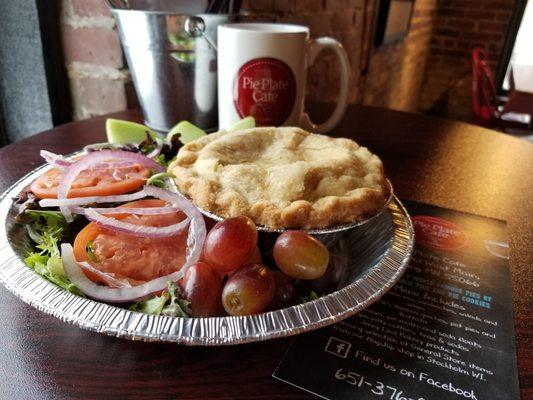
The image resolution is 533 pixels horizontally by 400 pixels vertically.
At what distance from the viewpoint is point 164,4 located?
1.06 metres

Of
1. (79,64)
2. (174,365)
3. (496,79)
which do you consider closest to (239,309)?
(174,365)

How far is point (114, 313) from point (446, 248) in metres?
0.48

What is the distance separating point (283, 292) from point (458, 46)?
13.0ft

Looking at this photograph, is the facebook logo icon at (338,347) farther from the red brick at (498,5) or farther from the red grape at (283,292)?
the red brick at (498,5)

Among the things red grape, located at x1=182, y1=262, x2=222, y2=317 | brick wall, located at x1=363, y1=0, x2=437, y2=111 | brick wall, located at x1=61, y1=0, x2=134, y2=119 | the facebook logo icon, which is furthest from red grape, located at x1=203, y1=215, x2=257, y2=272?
brick wall, located at x1=363, y1=0, x2=437, y2=111

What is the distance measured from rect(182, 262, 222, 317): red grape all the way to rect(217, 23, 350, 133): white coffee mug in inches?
19.3

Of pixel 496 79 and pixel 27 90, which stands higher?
pixel 27 90

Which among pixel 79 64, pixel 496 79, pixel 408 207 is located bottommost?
pixel 496 79

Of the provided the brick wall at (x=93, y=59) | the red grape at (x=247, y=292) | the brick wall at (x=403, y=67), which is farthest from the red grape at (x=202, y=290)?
the brick wall at (x=403, y=67)

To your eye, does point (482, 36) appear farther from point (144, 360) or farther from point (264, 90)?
point (144, 360)

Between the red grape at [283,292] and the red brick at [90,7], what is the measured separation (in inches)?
38.2

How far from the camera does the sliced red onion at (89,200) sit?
0.57m

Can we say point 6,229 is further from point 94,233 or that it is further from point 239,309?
point 239,309

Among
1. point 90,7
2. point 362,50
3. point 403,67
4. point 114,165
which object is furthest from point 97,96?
point 403,67
